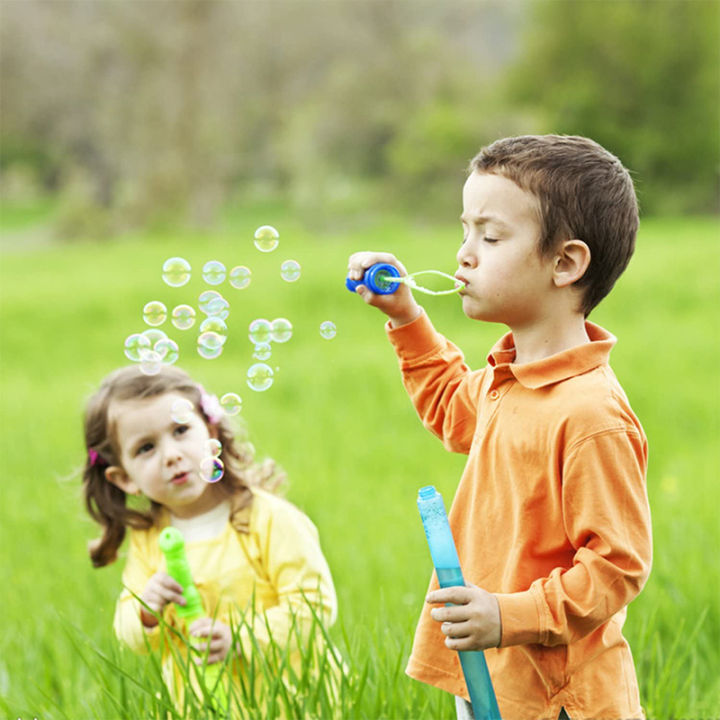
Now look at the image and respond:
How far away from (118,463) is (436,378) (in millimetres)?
997

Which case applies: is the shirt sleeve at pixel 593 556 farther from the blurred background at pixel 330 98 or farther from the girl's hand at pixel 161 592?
the blurred background at pixel 330 98

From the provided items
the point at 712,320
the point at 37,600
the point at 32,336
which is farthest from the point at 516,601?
the point at 32,336

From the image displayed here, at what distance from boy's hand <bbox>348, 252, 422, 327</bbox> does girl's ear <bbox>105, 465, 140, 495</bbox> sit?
926 millimetres

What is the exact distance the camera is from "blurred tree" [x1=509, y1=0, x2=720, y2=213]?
28.3 meters

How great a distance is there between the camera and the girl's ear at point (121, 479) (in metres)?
3.11

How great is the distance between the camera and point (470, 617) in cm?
209

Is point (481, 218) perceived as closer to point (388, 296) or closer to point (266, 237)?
point (388, 296)

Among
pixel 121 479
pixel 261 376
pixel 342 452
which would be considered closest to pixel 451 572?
pixel 261 376

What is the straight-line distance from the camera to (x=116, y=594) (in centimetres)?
467

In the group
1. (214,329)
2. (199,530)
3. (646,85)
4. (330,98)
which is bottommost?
(199,530)

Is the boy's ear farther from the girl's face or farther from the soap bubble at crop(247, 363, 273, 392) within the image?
the girl's face

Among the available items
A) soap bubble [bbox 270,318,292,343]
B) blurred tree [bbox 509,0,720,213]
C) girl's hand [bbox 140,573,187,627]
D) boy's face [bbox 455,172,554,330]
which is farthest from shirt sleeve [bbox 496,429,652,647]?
blurred tree [bbox 509,0,720,213]

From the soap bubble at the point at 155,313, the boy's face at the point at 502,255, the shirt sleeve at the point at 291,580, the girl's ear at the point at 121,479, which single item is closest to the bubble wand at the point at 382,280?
the boy's face at the point at 502,255

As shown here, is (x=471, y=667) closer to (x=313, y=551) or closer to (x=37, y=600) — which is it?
(x=313, y=551)
